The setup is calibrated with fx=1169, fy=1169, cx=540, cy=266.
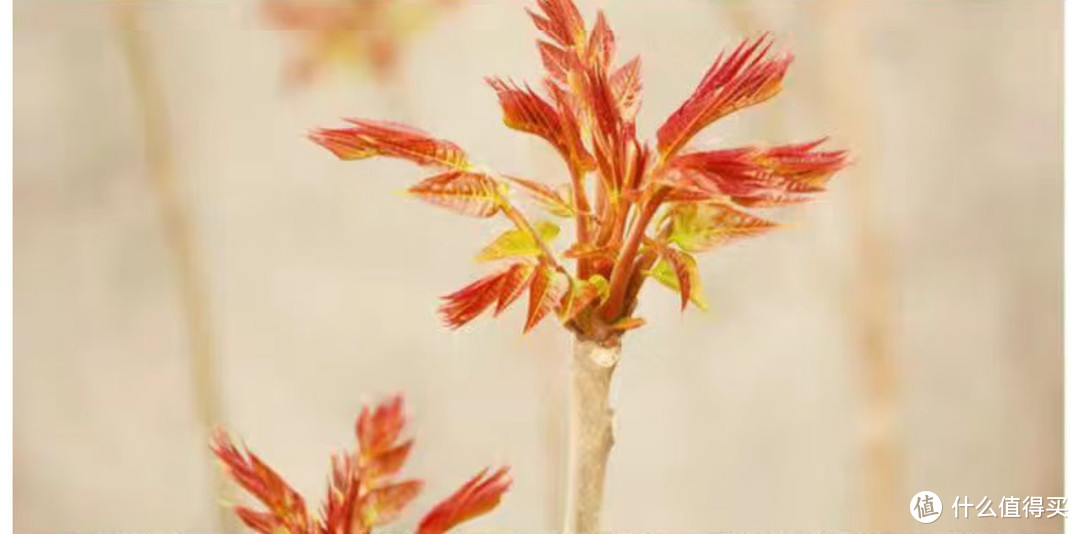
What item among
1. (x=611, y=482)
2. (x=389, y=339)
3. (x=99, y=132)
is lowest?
(x=611, y=482)

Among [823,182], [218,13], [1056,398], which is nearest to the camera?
[823,182]

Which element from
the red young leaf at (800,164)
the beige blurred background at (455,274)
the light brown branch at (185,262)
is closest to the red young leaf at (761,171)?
the red young leaf at (800,164)

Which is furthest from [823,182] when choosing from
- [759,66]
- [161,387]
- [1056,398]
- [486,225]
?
[1056,398]

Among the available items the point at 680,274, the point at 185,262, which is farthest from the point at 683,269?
the point at 185,262

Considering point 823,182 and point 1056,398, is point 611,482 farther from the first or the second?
point 823,182

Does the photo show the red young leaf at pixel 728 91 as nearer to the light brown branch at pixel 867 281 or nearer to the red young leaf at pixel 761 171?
the red young leaf at pixel 761 171

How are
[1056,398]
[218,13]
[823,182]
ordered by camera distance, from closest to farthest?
[823,182], [218,13], [1056,398]

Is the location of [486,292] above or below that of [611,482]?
above
